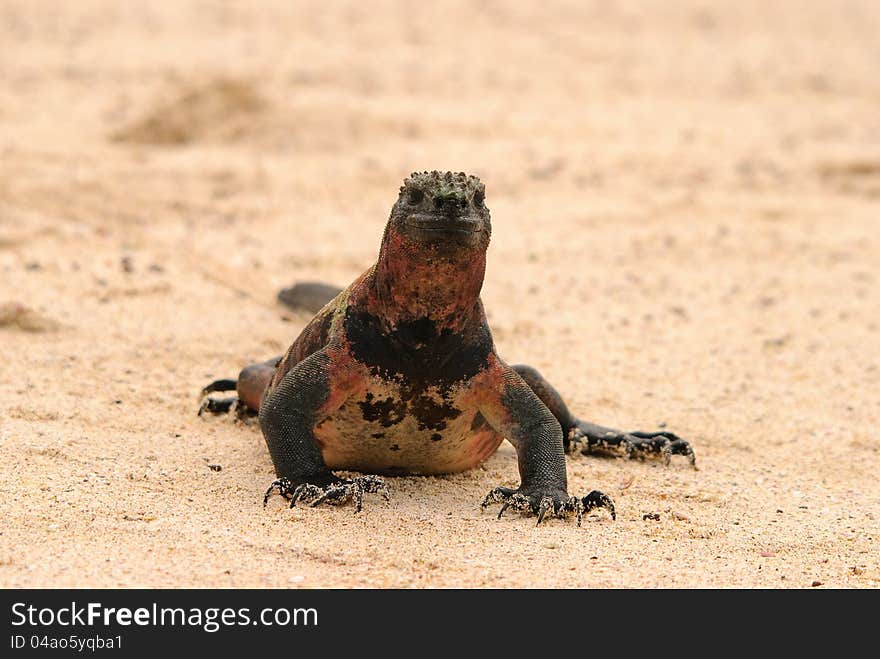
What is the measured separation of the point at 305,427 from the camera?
536 centimetres

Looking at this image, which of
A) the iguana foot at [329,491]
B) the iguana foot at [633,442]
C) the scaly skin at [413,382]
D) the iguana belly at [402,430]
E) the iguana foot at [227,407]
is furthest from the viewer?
the iguana foot at [227,407]

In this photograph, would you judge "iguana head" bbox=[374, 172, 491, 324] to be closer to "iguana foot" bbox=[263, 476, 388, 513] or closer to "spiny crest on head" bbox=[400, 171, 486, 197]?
"spiny crest on head" bbox=[400, 171, 486, 197]

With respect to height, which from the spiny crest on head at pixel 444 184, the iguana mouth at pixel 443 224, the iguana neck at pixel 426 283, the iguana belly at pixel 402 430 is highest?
the spiny crest on head at pixel 444 184

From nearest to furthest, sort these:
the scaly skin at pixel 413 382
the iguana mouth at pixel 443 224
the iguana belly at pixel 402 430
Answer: the iguana mouth at pixel 443 224, the scaly skin at pixel 413 382, the iguana belly at pixel 402 430

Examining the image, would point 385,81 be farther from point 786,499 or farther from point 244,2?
point 786,499

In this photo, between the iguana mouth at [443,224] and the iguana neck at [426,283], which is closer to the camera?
the iguana mouth at [443,224]

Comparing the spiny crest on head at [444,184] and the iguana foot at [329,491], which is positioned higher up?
the spiny crest on head at [444,184]

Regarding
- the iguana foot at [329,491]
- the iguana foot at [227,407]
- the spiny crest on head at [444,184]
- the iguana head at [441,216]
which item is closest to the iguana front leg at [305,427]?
the iguana foot at [329,491]

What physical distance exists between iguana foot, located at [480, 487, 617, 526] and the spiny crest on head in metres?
1.24

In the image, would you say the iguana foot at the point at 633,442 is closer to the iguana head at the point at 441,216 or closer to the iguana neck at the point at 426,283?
the iguana neck at the point at 426,283

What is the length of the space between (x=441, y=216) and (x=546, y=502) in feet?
4.03

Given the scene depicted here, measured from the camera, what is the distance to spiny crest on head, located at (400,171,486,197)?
4.94 meters

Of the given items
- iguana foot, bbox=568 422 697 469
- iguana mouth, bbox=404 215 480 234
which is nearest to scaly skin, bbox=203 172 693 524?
iguana mouth, bbox=404 215 480 234

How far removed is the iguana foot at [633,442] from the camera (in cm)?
653
